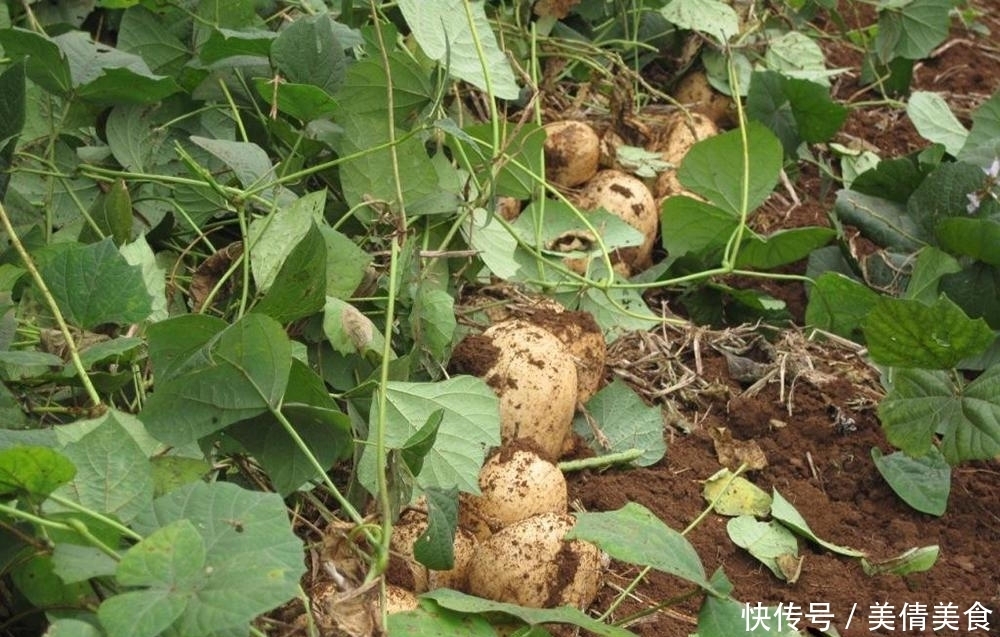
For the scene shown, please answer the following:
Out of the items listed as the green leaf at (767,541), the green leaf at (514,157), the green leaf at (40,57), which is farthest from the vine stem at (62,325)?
the green leaf at (767,541)

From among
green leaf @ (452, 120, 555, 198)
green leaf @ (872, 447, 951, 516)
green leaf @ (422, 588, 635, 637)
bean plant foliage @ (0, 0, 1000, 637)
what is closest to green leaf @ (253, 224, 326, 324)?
bean plant foliage @ (0, 0, 1000, 637)

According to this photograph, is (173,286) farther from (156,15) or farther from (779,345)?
(779,345)

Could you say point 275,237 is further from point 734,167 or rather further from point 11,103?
point 734,167

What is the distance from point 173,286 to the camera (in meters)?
1.73

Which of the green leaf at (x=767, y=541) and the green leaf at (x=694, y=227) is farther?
the green leaf at (x=694, y=227)

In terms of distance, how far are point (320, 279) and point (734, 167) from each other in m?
0.95

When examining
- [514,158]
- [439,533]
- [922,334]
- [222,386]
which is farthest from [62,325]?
[922,334]

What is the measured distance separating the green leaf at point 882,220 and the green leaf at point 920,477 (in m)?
0.43

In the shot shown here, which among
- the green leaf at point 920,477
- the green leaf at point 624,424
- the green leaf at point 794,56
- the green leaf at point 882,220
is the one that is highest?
the green leaf at point 794,56

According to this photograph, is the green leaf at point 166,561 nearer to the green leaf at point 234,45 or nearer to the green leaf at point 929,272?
the green leaf at point 234,45

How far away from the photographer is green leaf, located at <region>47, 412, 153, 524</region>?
1180mm

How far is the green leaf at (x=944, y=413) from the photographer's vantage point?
1.86m

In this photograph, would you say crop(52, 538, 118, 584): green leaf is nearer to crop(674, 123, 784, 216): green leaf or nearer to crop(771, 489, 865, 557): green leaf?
crop(771, 489, 865, 557): green leaf

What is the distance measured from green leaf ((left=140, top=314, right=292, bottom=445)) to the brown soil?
515 mm
